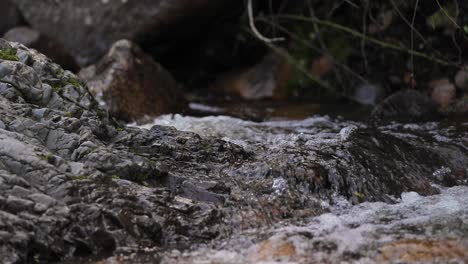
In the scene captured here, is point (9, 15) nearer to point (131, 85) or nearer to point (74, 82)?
point (131, 85)

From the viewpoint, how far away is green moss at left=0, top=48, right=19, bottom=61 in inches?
130

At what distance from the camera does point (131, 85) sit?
18.6 ft

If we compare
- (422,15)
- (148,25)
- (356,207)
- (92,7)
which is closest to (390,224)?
(356,207)

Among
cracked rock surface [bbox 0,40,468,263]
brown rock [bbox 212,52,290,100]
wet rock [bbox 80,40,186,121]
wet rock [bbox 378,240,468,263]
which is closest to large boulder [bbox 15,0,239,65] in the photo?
brown rock [bbox 212,52,290,100]

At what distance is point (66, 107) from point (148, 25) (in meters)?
3.80

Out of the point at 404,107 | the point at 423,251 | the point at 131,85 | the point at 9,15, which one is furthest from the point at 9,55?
the point at 9,15

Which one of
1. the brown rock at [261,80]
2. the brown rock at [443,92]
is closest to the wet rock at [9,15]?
the brown rock at [261,80]

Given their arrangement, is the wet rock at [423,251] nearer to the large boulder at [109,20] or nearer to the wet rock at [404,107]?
the wet rock at [404,107]

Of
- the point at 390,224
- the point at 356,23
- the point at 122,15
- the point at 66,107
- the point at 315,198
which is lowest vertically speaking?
the point at 390,224

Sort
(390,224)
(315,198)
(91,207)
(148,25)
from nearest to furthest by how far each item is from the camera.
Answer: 1. (91,207)
2. (390,224)
3. (315,198)
4. (148,25)

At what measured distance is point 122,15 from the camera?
6.90 m

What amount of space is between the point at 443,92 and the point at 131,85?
3.10 m

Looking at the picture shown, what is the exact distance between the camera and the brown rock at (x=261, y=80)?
6887mm

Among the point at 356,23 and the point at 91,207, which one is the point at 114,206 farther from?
the point at 356,23
